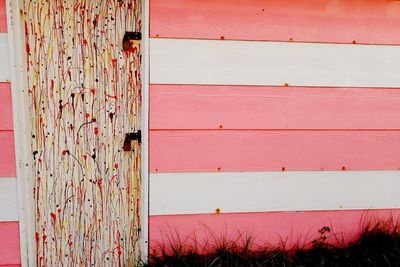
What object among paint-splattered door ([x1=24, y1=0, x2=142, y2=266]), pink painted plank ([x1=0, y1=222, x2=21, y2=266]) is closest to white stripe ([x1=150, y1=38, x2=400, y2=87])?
paint-splattered door ([x1=24, y1=0, x2=142, y2=266])

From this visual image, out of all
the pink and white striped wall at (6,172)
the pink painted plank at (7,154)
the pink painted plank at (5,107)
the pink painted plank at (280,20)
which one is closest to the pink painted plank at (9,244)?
the pink and white striped wall at (6,172)

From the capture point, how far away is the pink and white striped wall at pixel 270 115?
2.00 metres

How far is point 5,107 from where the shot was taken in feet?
6.24

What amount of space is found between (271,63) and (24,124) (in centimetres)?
138

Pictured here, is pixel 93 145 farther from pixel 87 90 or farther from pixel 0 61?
pixel 0 61

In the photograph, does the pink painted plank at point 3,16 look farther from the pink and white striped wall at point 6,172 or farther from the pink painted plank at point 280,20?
the pink painted plank at point 280,20

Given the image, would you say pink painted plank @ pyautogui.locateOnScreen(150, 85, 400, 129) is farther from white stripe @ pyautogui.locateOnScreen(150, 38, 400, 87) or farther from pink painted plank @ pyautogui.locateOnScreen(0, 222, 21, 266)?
pink painted plank @ pyautogui.locateOnScreen(0, 222, 21, 266)

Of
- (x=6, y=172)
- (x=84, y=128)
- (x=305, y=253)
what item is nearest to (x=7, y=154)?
(x=6, y=172)

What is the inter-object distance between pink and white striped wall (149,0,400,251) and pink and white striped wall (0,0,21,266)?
2.40 ft

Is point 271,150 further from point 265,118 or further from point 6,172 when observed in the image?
point 6,172

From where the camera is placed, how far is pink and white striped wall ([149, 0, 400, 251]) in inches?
78.6

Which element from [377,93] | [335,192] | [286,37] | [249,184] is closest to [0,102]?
[249,184]

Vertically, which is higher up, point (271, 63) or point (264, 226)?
point (271, 63)

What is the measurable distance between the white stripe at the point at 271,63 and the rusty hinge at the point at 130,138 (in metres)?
0.33
